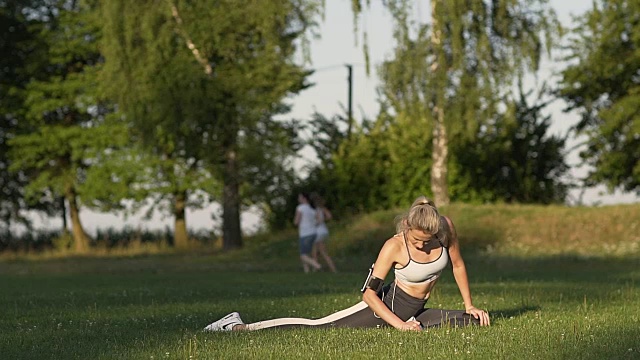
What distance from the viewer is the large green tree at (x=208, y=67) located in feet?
156

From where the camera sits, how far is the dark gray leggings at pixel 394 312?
41.0ft

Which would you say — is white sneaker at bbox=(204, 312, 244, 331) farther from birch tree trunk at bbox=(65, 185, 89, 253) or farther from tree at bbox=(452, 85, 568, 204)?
birch tree trunk at bbox=(65, 185, 89, 253)

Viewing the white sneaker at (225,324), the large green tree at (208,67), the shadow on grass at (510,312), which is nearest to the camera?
the white sneaker at (225,324)

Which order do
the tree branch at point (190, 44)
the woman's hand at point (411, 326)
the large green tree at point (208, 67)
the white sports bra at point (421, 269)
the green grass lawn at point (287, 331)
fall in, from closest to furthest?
the green grass lawn at point (287, 331) → the woman's hand at point (411, 326) → the white sports bra at point (421, 269) → the large green tree at point (208, 67) → the tree branch at point (190, 44)

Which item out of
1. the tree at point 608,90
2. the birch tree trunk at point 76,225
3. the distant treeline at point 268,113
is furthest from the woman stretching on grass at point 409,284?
the birch tree trunk at point 76,225

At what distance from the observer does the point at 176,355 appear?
1023 centimetres

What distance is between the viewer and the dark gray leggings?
12.5 meters

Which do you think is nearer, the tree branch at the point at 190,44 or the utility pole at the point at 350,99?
the tree branch at the point at 190,44

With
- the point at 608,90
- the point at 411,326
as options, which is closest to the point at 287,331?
the point at 411,326

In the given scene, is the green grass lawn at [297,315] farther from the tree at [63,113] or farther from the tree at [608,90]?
the tree at [63,113]

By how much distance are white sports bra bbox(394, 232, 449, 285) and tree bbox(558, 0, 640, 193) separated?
133 feet

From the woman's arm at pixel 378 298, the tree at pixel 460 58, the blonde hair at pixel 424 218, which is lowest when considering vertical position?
the woman's arm at pixel 378 298

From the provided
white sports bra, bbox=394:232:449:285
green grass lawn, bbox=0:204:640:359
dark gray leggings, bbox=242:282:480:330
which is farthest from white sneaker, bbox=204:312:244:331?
white sports bra, bbox=394:232:449:285

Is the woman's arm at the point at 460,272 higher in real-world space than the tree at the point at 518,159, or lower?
lower
